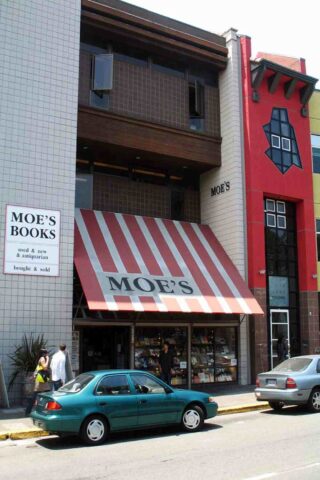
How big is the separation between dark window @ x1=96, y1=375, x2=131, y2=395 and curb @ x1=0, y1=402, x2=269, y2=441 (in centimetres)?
154

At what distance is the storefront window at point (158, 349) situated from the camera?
58.0ft

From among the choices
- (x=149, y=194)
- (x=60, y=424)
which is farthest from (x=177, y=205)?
(x=60, y=424)

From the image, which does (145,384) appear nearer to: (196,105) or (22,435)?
(22,435)

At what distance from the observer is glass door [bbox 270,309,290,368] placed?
20234mm

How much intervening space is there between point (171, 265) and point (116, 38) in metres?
8.32

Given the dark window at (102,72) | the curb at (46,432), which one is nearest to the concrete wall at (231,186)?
the curb at (46,432)

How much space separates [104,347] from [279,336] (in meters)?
6.93

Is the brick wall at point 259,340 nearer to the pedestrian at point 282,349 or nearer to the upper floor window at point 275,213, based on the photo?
the pedestrian at point 282,349

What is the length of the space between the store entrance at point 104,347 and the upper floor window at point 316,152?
11.1m

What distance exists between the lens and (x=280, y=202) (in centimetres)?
2184

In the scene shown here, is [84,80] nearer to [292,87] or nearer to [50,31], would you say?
[50,31]

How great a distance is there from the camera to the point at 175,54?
20125 millimetres

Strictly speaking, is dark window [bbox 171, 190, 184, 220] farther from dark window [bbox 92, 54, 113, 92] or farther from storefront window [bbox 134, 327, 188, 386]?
dark window [bbox 92, 54, 113, 92]

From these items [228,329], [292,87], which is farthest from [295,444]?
[292,87]
